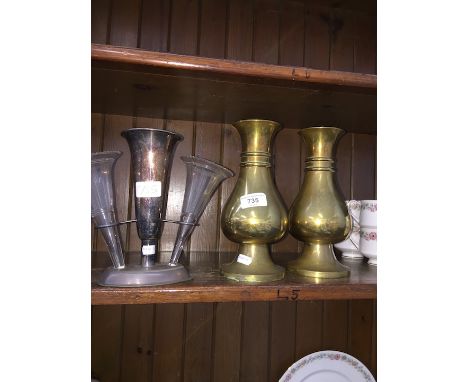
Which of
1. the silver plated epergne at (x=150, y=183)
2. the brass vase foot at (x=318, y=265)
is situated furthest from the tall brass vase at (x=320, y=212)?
the silver plated epergne at (x=150, y=183)

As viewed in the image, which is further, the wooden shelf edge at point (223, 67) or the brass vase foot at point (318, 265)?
the brass vase foot at point (318, 265)

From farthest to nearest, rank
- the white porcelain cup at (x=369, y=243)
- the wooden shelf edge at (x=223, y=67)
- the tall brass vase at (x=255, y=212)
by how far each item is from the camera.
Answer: the white porcelain cup at (x=369, y=243) < the tall brass vase at (x=255, y=212) < the wooden shelf edge at (x=223, y=67)

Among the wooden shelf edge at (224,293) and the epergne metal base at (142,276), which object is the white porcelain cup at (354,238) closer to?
the wooden shelf edge at (224,293)

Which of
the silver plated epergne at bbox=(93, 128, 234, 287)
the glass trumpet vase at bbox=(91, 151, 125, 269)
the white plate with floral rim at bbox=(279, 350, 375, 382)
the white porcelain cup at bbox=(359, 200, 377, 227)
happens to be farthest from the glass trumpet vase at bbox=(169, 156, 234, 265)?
the white plate with floral rim at bbox=(279, 350, 375, 382)

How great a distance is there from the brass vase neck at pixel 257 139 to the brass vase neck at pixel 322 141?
0.23 ft

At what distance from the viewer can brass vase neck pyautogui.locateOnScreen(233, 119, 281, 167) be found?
614mm

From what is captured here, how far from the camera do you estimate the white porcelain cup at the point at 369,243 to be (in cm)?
70

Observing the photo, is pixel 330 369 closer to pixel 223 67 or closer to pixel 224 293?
pixel 224 293

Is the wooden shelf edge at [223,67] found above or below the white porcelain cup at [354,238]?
above

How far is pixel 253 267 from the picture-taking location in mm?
580

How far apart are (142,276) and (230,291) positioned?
13cm
